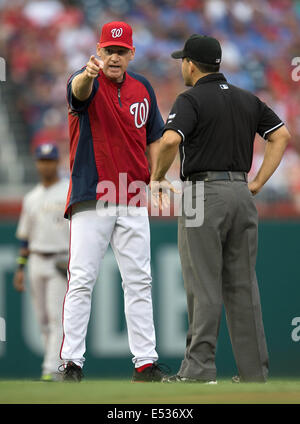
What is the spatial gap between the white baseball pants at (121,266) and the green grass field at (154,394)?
454 mm

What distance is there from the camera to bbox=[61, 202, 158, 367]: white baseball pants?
4.08m

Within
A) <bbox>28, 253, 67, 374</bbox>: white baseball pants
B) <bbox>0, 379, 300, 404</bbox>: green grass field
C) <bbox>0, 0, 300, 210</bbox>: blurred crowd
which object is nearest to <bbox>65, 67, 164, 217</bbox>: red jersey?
<bbox>0, 379, 300, 404</bbox>: green grass field

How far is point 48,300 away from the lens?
761 cm

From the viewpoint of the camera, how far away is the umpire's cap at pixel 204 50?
414 centimetres

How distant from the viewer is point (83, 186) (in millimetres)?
4125

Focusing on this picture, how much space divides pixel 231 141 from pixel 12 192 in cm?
590

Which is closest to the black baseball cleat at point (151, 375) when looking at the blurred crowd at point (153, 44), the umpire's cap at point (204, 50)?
the umpire's cap at point (204, 50)

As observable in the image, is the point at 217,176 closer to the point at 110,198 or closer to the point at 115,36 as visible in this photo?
the point at 110,198

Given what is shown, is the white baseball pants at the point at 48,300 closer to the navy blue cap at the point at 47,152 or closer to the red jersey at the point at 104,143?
the navy blue cap at the point at 47,152

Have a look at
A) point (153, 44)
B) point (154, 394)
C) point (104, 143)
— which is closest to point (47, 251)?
point (104, 143)

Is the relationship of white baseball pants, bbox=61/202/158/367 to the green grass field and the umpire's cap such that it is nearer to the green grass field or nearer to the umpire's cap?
the green grass field
